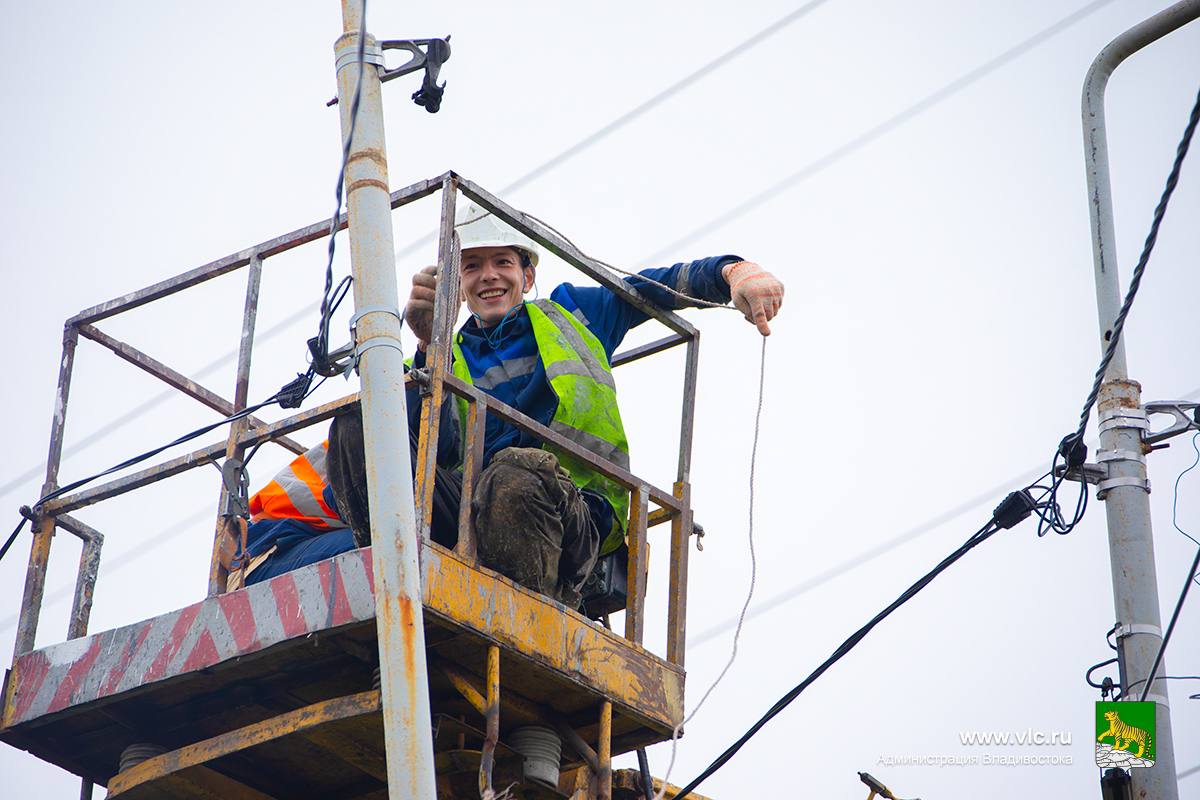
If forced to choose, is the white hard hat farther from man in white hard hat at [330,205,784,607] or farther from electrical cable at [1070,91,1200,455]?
electrical cable at [1070,91,1200,455]

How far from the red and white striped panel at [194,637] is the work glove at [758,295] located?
2.21m

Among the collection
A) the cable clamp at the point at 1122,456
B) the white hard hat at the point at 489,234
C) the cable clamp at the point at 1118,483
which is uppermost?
the white hard hat at the point at 489,234

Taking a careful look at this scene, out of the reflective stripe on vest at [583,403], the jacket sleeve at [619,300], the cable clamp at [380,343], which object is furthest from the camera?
the jacket sleeve at [619,300]

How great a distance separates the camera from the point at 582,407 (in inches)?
Answer: 346

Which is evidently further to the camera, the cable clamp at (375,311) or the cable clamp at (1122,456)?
the cable clamp at (1122,456)

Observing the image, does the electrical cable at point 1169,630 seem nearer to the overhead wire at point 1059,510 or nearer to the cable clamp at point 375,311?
the overhead wire at point 1059,510

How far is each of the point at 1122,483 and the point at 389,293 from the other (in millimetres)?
3318

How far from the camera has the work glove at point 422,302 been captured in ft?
29.9

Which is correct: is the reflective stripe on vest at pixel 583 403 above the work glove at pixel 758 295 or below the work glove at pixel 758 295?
below

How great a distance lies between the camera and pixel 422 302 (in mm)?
9125

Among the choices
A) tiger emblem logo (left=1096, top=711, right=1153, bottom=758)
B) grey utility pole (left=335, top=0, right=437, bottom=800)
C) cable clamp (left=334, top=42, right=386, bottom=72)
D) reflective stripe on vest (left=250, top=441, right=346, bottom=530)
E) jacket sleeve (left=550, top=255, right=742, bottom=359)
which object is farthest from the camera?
jacket sleeve (left=550, top=255, right=742, bottom=359)

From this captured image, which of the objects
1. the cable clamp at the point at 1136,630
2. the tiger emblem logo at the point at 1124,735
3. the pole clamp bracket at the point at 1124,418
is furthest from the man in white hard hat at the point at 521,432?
the tiger emblem logo at the point at 1124,735

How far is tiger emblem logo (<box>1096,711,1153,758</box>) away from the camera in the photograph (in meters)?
7.68

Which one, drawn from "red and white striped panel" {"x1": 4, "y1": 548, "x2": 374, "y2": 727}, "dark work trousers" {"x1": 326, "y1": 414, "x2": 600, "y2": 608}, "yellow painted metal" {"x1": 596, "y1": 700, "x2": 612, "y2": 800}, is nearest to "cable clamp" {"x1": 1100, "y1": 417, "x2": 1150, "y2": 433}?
"dark work trousers" {"x1": 326, "y1": 414, "x2": 600, "y2": 608}
